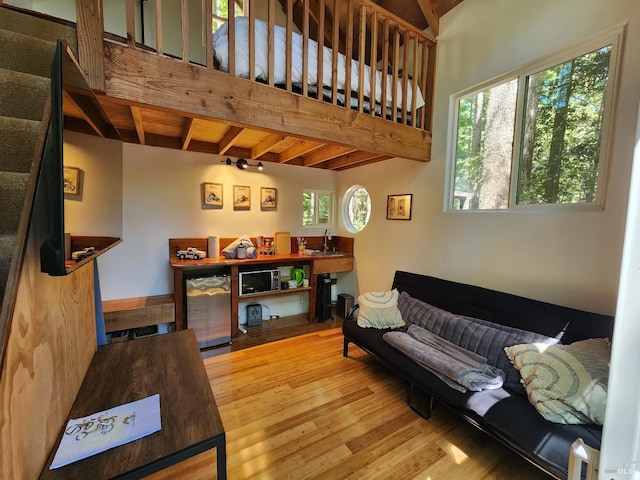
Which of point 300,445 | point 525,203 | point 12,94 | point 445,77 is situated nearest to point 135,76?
point 12,94

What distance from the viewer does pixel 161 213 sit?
3076mm

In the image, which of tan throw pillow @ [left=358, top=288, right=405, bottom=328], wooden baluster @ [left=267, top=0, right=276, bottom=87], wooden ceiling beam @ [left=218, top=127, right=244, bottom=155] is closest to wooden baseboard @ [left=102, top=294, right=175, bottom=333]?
wooden ceiling beam @ [left=218, top=127, right=244, bottom=155]

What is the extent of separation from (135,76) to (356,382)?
8.79ft

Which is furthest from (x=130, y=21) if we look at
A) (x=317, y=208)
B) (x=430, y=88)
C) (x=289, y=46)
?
(x=317, y=208)

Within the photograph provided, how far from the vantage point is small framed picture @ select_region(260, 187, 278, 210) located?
12.1 feet

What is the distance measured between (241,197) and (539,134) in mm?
3107

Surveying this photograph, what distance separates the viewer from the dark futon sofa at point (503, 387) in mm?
1333

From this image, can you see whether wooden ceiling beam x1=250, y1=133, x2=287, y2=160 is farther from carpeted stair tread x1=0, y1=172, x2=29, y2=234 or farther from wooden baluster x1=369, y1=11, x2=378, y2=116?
carpeted stair tread x1=0, y1=172, x2=29, y2=234

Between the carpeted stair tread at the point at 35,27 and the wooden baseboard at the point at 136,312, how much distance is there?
2179 mm

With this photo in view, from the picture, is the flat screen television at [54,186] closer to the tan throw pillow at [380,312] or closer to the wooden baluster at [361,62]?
the wooden baluster at [361,62]

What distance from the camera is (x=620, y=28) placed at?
1660 mm

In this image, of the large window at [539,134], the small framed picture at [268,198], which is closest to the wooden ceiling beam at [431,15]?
the large window at [539,134]

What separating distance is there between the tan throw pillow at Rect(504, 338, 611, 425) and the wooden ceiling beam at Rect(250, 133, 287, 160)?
2.46m

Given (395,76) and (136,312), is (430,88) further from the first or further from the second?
(136,312)
